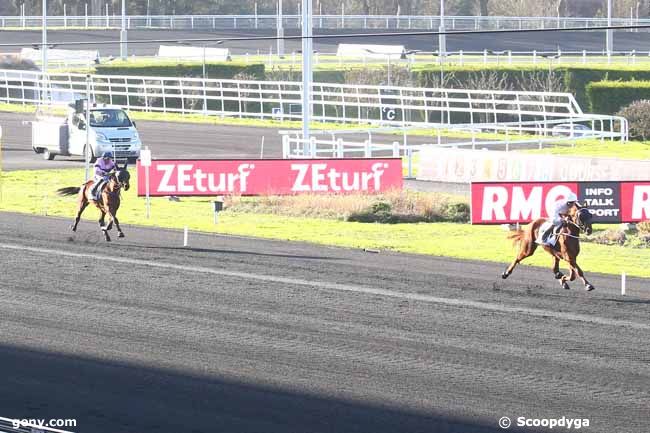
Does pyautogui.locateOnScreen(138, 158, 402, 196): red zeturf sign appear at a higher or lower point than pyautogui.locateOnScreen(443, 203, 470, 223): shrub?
higher

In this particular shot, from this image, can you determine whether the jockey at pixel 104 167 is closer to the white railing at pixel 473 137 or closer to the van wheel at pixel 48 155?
the white railing at pixel 473 137

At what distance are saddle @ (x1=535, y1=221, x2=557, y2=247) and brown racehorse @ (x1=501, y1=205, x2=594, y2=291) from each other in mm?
42

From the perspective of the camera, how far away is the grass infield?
70.8ft

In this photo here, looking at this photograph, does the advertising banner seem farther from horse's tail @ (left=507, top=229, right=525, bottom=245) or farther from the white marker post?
horse's tail @ (left=507, top=229, right=525, bottom=245)

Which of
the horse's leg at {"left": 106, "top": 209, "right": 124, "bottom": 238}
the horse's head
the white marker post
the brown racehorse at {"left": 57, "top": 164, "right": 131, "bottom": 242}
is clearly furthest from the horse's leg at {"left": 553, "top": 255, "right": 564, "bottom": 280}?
Answer: the white marker post

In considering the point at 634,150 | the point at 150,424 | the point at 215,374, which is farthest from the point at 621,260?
the point at 634,150

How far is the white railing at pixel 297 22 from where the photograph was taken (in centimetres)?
9225

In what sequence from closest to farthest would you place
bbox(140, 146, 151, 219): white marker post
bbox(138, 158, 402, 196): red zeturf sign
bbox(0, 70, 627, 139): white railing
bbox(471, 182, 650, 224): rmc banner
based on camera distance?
1. bbox(471, 182, 650, 224): rmc banner
2. bbox(140, 146, 151, 219): white marker post
3. bbox(138, 158, 402, 196): red zeturf sign
4. bbox(0, 70, 627, 139): white railing

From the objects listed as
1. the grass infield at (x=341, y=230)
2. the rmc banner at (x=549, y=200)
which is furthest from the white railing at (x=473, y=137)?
the rmc banner at (x=549, y=200)

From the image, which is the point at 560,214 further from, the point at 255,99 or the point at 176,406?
the point at 255,99

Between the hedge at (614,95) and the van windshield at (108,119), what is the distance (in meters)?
21.1

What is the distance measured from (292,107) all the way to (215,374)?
41.7 meters

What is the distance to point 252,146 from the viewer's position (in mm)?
43156

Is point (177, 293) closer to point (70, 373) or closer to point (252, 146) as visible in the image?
point (70, 373)
